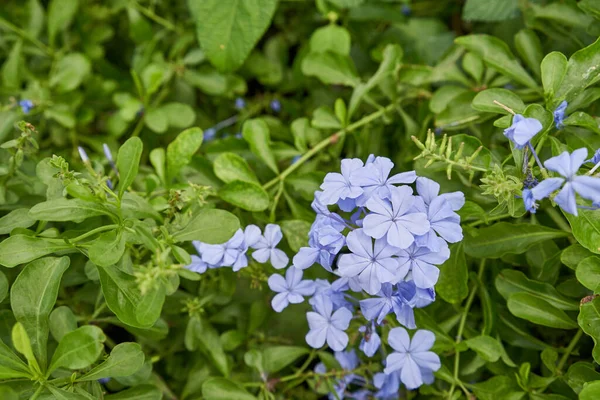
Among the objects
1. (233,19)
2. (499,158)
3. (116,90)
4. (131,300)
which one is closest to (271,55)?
(233,19)

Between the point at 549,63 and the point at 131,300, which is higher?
the point at 549,63

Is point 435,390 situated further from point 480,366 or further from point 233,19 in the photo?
point 233,19

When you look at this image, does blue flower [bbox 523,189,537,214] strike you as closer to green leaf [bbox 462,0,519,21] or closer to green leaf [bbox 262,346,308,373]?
green leaf [bbox 262,346,308,373]

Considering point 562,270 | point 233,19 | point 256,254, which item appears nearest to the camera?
point 256,254

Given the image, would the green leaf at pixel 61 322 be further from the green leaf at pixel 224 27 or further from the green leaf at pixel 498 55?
the green leaf at pixel 498 55

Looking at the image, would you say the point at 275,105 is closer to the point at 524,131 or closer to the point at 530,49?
the point at 530,49

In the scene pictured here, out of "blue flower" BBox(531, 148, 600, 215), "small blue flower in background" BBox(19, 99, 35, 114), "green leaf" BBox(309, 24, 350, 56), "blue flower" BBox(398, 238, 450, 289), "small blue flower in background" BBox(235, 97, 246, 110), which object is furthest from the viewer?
"small blue flower in background" BBox(235, 97, 246, 110)

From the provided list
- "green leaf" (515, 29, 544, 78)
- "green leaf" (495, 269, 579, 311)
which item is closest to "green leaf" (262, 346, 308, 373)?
"green leaf" (495, 269, 579, 311)
